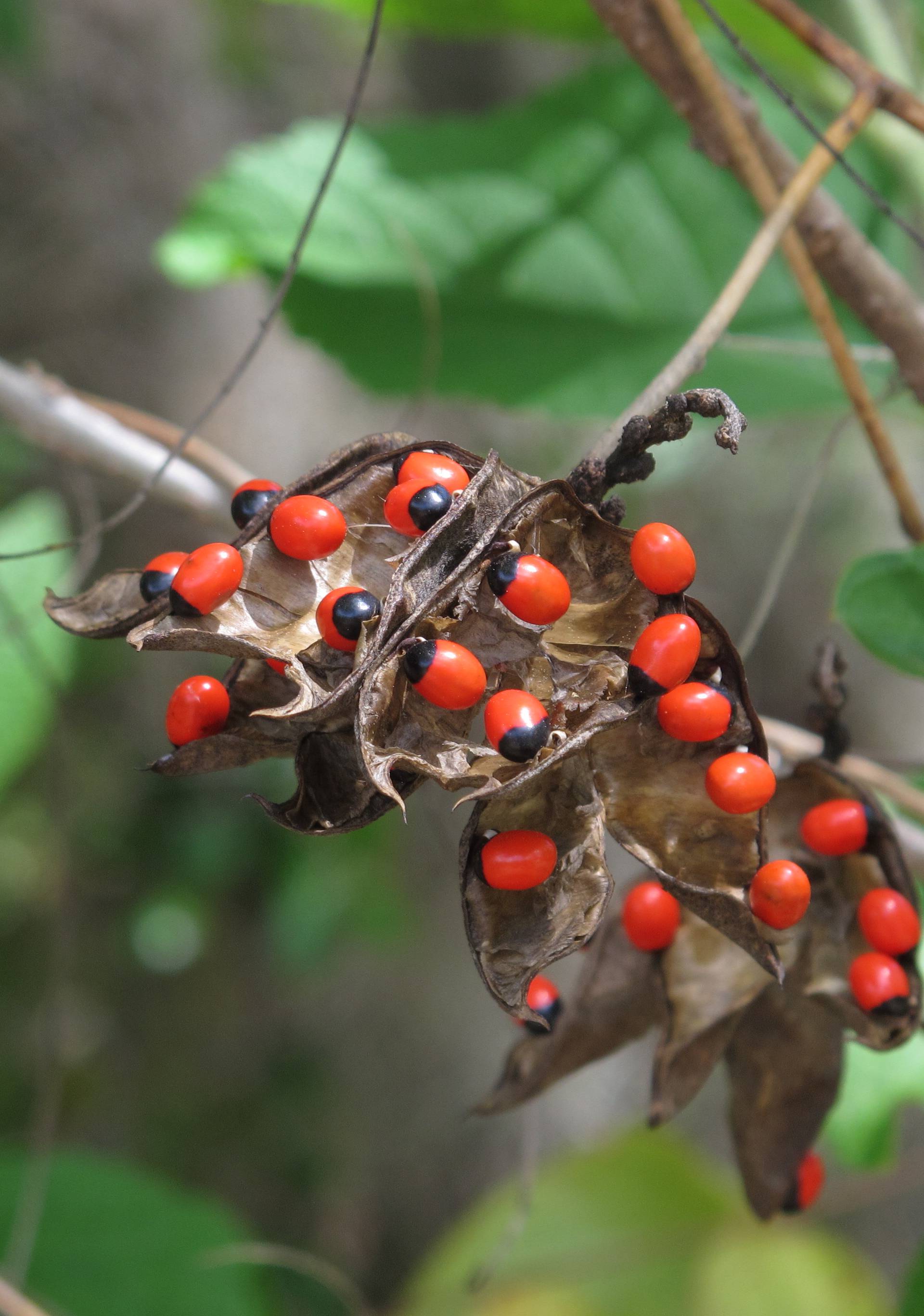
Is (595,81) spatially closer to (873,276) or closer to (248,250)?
(248,250)

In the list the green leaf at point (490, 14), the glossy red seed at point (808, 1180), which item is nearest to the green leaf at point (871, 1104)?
the glossy red seed at point (808, 1180)

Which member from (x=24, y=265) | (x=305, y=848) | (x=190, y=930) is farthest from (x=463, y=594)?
(x=190, y=930)

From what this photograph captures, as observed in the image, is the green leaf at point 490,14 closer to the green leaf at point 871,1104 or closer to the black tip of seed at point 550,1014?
the black tip of seed at point 550,1014

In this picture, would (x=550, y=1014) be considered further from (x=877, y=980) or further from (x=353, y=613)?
(x=353, y=613)

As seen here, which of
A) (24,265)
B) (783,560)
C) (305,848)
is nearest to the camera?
(783,560)

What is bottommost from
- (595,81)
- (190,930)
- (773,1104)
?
(190,930)

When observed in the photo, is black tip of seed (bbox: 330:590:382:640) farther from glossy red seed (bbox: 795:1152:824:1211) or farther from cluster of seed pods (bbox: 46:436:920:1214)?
glossy red seed (bbox: 795:1152:824:1211)
